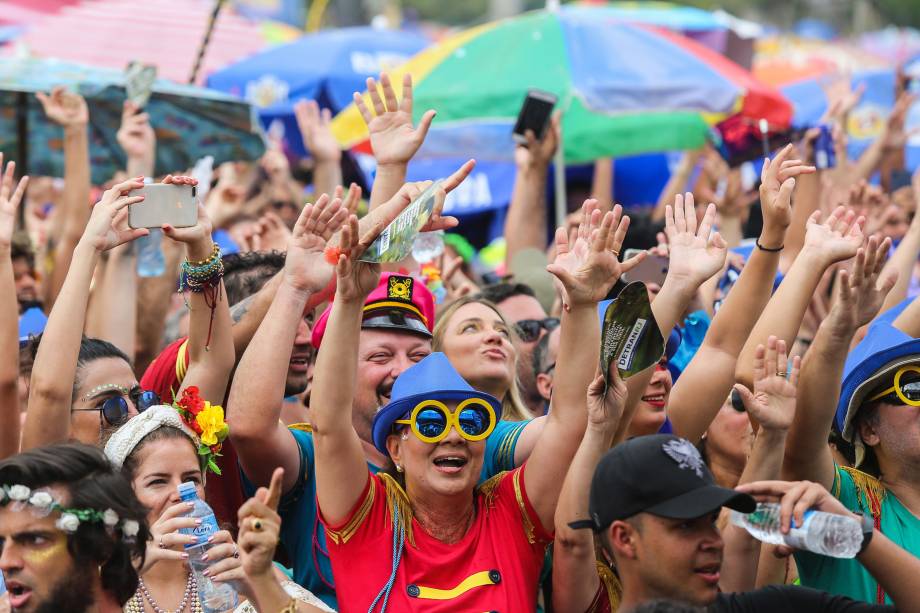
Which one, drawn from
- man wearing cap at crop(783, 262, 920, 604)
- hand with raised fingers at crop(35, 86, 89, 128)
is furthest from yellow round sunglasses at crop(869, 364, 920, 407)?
hand with raised fingers at crop(35, 86, 89, 128)

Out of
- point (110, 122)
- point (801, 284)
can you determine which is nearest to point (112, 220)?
point (801, 284)

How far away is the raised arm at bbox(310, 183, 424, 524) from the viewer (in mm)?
3826

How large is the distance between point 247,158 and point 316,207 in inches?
156

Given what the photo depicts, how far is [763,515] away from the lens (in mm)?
3482

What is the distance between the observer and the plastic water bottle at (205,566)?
12.0ft

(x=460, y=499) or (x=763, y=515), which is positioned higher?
(x=763, y=515)

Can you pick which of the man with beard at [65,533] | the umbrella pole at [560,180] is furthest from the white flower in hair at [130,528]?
the umbrella pole at [560,180]

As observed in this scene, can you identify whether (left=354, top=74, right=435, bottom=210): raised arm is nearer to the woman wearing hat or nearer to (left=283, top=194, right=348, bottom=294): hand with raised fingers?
(left=283, top=194, right=348, bottom=294): hand with raised fingers

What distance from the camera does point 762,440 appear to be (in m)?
3.84

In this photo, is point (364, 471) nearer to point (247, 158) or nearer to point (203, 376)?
point (203, 376)

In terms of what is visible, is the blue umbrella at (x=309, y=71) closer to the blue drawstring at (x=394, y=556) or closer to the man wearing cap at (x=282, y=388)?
the man wearing cap at (x=282, y=388)

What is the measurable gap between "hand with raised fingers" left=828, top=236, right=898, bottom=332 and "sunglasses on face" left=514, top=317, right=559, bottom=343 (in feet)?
6.29

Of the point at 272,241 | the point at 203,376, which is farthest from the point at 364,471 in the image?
the point at 272,241

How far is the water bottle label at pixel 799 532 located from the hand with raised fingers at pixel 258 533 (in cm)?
132
